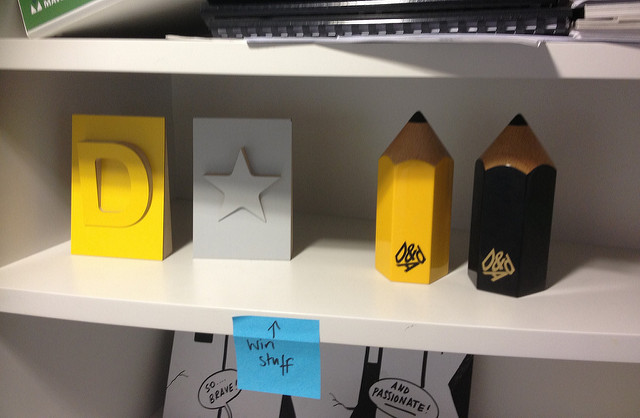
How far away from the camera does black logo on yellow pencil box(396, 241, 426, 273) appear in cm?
59

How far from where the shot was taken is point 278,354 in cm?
55

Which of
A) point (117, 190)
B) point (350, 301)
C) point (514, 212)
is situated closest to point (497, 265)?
point (514, 212)

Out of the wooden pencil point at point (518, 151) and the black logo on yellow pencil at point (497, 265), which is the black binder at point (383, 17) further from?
the black logo on yellow pencil at point (497, 265)

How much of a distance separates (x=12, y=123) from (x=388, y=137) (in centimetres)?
53

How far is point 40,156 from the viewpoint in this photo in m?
0.66

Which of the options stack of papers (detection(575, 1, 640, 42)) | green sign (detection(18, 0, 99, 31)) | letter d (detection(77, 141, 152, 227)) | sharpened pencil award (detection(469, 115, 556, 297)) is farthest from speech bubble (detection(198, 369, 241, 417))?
stack of papers (detection(575, 1, 640, 42))

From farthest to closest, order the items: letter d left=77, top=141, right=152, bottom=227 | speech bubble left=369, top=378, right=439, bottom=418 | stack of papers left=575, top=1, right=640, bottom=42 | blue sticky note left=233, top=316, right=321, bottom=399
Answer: speech bubble left=369, top=378, right=439, bottom=418 < letter d left=77, top=141, right=152, bottom=227 < blue sticky note left=233, top=316, right=321, bottom=399 < stack of papers left=575, top=1, right=640, bottom=42

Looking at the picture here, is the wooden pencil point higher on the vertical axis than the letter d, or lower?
higher

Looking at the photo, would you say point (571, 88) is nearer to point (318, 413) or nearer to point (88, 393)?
point (318, 413)

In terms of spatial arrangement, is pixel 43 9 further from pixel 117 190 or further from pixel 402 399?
pixel 402 399

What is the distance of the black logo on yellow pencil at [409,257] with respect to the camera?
0.59m

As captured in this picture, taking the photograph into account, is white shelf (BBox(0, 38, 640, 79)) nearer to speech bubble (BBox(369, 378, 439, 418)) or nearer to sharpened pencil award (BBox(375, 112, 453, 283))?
sharpened pencil award (BBox(375, 112, 453, 283))

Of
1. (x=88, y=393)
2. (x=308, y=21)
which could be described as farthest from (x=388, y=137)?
(x=88, y=393)

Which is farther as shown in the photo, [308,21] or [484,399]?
[484,399]
